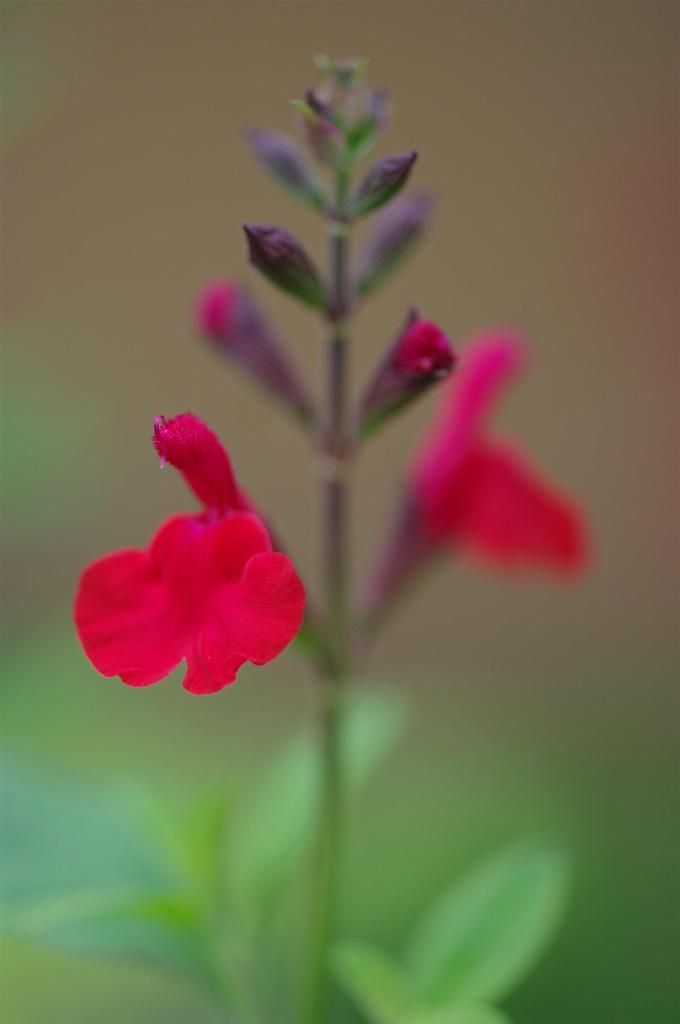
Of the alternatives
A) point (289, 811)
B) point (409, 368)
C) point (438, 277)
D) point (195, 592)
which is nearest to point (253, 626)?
point (195, 592)

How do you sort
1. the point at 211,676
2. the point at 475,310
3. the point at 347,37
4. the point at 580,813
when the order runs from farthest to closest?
the point at 475,310 → the point at 347,37 → the point at 580,813 → the point at 211,676

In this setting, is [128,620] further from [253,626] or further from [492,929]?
[492,929]

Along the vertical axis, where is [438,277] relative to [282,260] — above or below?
below

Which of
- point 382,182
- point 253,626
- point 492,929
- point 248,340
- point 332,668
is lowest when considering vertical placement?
point 492,929

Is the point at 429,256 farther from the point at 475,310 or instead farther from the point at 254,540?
the point at 254,540

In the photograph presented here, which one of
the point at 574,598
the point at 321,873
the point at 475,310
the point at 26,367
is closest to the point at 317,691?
the point at 321,873

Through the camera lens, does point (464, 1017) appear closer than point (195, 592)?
Yes

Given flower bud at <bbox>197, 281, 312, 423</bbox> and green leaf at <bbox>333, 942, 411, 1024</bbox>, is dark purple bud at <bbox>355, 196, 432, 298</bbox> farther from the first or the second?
green leaf at <bbox>333, 942, 411, 1024</bbox>
